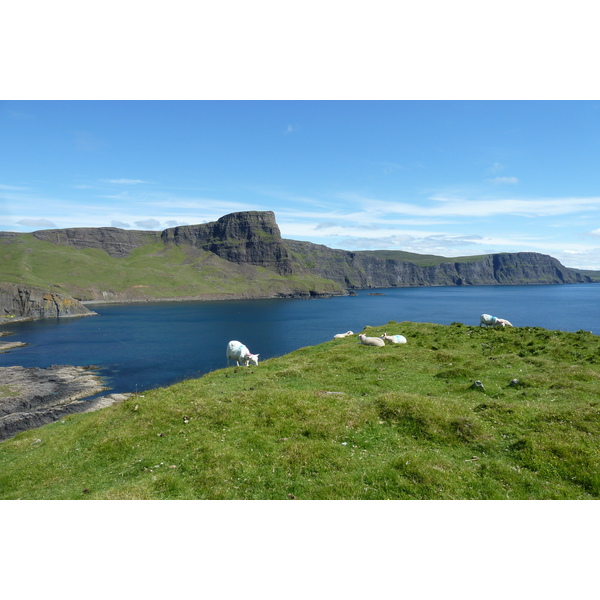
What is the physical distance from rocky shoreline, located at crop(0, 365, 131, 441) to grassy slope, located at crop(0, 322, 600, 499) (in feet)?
68.9

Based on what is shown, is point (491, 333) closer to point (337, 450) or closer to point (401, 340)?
point (401, 340)

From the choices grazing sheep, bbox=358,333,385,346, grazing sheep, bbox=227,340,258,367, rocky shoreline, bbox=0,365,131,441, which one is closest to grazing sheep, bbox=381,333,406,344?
grazing sheep, bbox=358,333,385,346

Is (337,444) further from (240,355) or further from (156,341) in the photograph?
(156,341)

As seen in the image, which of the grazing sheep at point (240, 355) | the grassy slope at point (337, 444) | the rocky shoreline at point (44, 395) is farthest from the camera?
the rocky shoreline at point (44, 395)

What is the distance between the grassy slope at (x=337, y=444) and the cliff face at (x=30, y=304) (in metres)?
166

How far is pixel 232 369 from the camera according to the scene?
30312mm

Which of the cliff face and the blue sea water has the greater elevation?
the cliff face

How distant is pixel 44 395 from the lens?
48875 mm

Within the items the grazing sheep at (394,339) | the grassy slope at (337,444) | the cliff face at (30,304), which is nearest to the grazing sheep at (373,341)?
the grazing sheep at (394,339)

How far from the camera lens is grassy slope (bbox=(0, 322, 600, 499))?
10.7m

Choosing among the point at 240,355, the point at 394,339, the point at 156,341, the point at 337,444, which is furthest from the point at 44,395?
the point at 337,444

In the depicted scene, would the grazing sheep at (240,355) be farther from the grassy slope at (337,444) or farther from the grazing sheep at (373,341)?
the grazing sheep at (373,341)

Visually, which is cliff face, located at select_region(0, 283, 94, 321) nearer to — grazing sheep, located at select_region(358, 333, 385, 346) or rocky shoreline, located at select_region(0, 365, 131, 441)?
rocky shoreline, located at select_region(0, 365, 131, 441)

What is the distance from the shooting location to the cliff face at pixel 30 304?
153 m
